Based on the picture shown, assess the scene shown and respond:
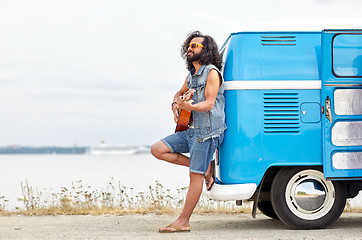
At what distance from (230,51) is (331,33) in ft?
3.64

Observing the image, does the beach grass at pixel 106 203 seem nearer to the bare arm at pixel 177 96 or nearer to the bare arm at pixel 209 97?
the bare arm at pixel 177 96

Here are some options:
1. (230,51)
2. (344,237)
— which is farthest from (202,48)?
(344,237)

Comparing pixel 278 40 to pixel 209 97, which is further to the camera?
pixel 278 40

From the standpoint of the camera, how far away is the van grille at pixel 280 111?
611cm

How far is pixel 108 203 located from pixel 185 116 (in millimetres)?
2937

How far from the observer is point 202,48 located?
6.28m

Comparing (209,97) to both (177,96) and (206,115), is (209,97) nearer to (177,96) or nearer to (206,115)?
(206,115)

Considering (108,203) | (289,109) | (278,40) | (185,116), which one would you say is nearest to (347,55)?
(278,40)

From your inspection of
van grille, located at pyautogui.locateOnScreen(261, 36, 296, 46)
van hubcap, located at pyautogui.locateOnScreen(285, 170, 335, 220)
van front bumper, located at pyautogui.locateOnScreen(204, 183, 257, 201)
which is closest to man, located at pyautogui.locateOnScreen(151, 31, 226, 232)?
van front bumper, located at pyautogui.locateOnScreen(204, 183, 257, 201)

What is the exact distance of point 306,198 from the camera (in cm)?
638

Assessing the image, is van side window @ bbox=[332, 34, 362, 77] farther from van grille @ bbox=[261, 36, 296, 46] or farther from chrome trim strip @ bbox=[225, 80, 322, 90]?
van grille @ bbox=[261, 36, 296, 46]

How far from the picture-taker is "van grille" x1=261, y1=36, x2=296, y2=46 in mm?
6184

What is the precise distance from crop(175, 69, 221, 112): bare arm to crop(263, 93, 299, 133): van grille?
0.57m

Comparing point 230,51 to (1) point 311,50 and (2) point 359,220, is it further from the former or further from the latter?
(2) point 359,220
